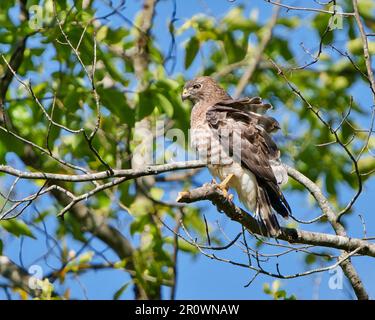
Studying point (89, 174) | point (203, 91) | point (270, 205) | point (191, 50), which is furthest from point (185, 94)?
point (89, 174)

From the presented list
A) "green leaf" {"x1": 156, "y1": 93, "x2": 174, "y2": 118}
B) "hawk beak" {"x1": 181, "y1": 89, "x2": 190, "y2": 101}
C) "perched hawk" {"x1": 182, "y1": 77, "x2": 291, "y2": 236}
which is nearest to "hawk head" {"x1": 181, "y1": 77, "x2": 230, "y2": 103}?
"hawk beak" {"x1": 181, "y1": 89, "x2": 190, "y2": 101}

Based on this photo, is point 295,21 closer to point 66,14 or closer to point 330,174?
point 330,174

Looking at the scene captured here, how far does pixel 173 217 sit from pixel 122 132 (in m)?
1.04

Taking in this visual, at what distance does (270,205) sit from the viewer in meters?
5.39

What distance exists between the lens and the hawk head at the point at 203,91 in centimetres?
650

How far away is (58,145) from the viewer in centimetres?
817

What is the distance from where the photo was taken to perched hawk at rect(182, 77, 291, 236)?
17.7 ft

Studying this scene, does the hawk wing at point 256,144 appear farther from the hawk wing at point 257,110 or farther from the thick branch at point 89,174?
the thick branch at point 89,174

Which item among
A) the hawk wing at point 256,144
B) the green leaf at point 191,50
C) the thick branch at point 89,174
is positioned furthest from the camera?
the green leaf at point 191,50

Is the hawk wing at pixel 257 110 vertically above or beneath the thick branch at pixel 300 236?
above

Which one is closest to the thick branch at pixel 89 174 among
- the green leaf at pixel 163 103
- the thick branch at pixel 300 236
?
the thick branch at pixel 300 236

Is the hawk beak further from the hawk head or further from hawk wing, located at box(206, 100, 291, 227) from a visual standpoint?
hawk wing, located at box(206, 100, 291, 227)

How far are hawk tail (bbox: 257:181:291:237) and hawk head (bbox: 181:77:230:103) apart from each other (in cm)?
123
